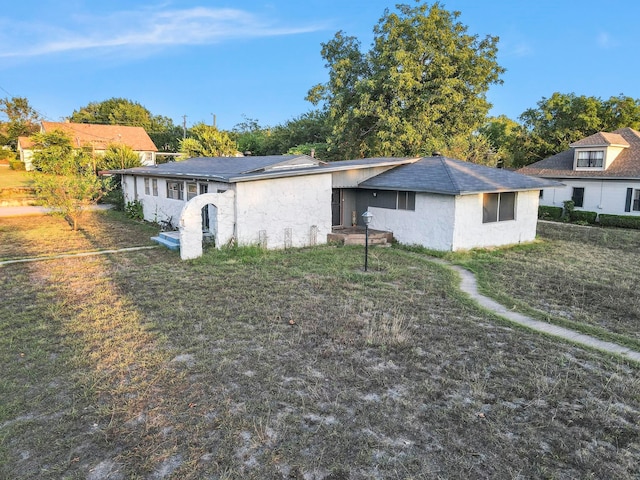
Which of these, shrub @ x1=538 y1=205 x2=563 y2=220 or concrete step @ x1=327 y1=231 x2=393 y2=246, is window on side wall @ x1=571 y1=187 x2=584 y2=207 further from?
concrete step @ x1=327 y1=231 x2=393 y2=246

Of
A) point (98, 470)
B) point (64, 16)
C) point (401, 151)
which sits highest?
point (64, 16)

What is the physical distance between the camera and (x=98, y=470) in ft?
11.1

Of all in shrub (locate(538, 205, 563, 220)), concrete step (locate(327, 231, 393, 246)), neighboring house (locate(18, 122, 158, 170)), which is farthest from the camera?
neighboring house (locate(18, 122, 158, 170))

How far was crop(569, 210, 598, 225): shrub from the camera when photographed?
20922 mm

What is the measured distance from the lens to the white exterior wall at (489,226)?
42.8 feet

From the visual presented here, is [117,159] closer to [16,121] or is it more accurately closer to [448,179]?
[448,179]

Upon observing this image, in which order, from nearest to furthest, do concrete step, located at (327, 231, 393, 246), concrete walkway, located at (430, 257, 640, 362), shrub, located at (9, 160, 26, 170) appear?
concrete walkway, located at (430, 257, 640, 362) → concrete step, located at (327, 231, 393, 246) → shrub, located at (9, 160, 26, 170)

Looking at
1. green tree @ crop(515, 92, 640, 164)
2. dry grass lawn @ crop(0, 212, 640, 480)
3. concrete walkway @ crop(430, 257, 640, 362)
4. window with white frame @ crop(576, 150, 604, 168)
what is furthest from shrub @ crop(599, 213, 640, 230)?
concrete walkway @ crop(430, 257, 640, 362)

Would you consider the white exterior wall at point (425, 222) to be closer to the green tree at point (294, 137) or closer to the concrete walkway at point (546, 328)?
the concrete walkway at point (546, 328)

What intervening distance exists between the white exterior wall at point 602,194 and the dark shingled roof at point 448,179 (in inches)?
267

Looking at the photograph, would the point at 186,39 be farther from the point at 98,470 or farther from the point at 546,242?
the point at 98,470

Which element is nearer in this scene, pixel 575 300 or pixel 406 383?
pixel 406 383

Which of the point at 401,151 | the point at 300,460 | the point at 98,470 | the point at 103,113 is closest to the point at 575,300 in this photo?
the point at 300,460

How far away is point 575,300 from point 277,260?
7204mm
